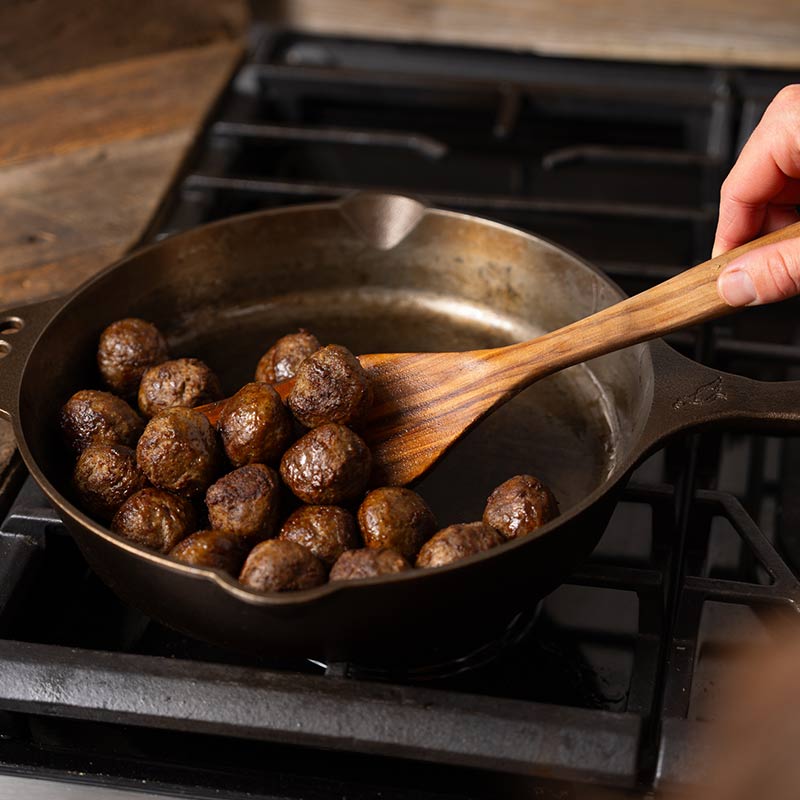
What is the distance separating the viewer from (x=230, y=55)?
2.59 m

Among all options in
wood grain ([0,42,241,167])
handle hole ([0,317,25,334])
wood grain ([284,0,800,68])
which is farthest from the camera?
wood grain ([284,0,800,68])

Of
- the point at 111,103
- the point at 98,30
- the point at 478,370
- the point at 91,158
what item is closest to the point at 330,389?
the point at 478,370

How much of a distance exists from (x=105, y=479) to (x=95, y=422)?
115 mm

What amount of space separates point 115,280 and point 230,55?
1.08m

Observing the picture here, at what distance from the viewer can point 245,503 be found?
1.37 m

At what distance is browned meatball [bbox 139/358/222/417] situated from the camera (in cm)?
157

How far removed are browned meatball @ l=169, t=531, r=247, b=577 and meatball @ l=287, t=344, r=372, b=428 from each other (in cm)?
23

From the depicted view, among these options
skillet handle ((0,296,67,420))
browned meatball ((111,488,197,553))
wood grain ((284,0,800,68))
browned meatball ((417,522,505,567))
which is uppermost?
wood grain ((284,0,800,68))

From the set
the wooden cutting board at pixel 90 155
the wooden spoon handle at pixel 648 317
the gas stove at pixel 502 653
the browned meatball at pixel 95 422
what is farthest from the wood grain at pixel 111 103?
the wooden spoon handle at pixel 648 317

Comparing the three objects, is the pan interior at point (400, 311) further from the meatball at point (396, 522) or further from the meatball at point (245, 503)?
the meatball at point (245, 503)

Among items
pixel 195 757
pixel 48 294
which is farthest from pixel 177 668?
pixel 48 294

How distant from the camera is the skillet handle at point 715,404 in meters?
1.34

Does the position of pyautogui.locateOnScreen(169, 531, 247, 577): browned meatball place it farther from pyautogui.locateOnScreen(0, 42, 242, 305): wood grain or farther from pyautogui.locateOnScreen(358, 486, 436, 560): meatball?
pyautogui.locateOnScreen(0, 42, 242, 305): wood grain

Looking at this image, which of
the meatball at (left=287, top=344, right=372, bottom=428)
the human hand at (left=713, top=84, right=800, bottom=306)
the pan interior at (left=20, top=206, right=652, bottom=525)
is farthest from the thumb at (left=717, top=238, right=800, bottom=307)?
the meatball at (left=287, top=344, right=372, bottom=428)
